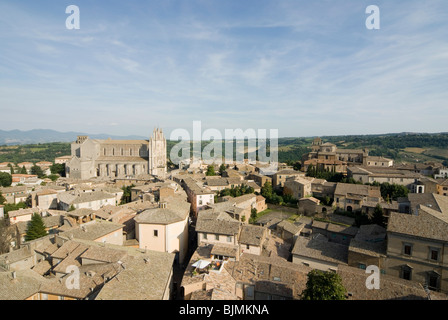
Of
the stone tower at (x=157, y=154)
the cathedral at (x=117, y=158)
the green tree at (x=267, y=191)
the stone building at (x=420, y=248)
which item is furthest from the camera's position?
the stone tower at (x=157, y=154)

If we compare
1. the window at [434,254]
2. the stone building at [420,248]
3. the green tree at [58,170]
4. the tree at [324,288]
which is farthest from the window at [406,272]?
the green tree at [58,170]

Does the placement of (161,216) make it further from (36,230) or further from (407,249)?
(407,249)

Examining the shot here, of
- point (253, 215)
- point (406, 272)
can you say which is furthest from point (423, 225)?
point (253, 215)

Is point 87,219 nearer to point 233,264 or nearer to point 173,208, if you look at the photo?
point 173,208

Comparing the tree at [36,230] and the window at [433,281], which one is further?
the tree at [36,230]

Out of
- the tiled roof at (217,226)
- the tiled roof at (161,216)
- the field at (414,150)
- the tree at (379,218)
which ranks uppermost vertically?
the field at (414,150)

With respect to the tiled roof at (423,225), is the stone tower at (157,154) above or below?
above

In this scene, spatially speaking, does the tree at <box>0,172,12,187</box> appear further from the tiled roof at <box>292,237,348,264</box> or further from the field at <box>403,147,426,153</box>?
the field at <box>403,147,426,153</box>

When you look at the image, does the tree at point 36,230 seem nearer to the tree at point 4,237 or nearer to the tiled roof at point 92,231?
the tree at point 4,237

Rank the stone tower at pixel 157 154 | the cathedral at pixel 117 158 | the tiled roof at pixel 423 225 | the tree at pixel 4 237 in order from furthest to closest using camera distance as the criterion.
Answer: the stone tower at pixel 157 154 → the cathedral at pixel 117 158 → the tree at pixel 4 237 → the tiled roof at pixel 423 225
